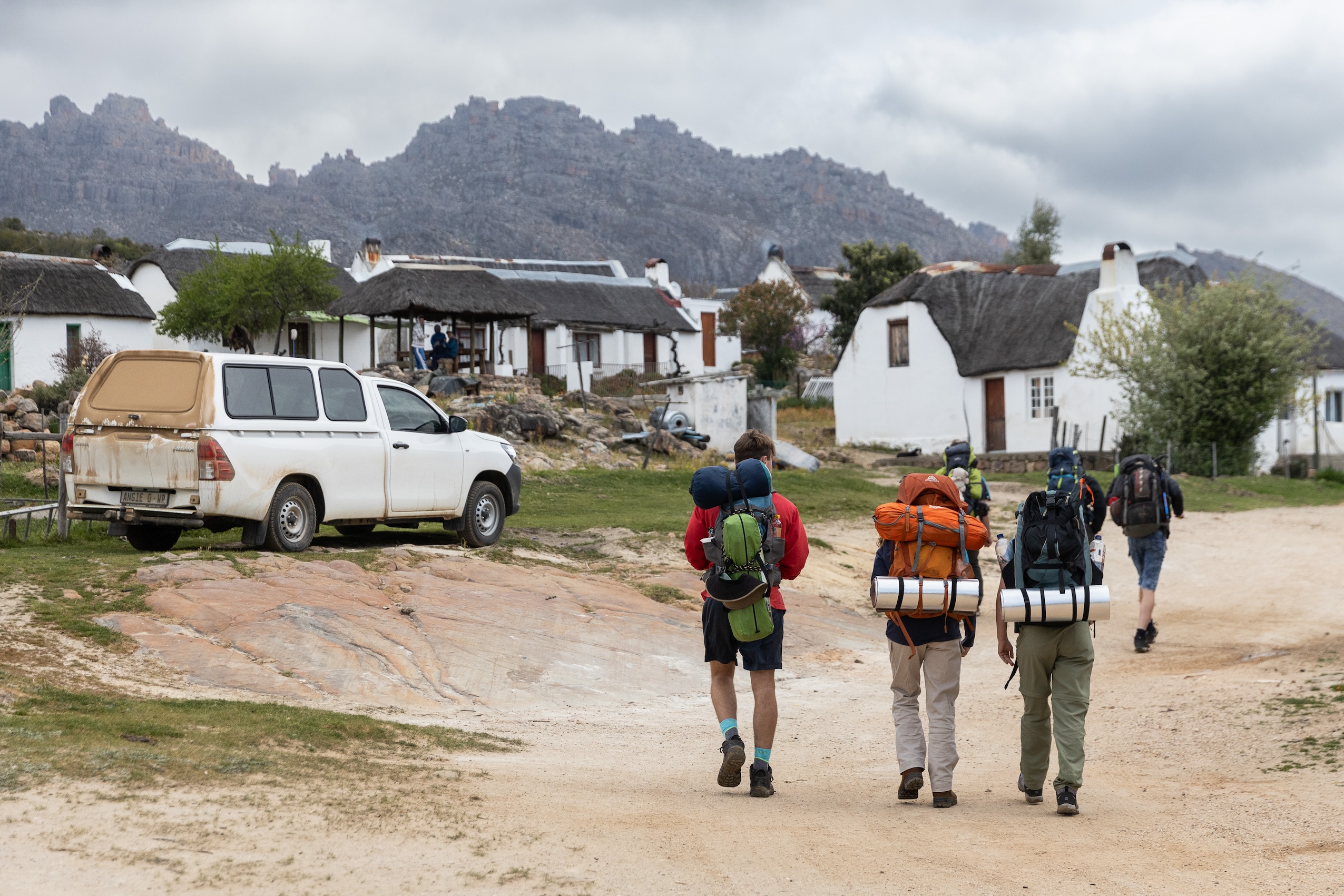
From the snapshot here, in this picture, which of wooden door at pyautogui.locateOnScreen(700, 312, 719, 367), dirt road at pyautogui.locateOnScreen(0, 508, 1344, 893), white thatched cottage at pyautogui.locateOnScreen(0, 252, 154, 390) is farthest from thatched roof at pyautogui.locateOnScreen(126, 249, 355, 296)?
dirt road at pyautogui.locateOnScreen(0, 508, 1344, 893)

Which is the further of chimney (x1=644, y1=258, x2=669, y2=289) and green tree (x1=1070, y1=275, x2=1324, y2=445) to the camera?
chimney (x1=644, y1=258, x2=669, y2=289)

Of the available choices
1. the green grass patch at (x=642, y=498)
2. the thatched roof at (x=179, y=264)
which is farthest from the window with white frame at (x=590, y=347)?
the green grass patch at (x=642, y=498)

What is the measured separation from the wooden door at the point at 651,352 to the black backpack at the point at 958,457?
39.9 meters

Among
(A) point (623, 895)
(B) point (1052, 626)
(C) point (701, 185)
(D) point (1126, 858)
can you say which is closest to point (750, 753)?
(B) point (1052, 626)

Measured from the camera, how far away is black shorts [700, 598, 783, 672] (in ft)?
20.7

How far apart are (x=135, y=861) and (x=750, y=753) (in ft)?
13.1

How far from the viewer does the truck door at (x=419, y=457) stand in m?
12.5

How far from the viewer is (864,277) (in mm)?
56438

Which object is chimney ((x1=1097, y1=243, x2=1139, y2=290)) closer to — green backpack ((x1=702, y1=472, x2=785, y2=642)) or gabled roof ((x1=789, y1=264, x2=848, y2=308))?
green backpack ((x1=702, y1=472, x2=785, y2=642))

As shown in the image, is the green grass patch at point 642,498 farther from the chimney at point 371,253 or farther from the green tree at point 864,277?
the chimney at point 371,253

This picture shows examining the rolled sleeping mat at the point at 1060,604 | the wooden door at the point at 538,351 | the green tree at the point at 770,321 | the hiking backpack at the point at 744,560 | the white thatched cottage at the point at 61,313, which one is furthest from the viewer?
the green tree at the point at 770,321

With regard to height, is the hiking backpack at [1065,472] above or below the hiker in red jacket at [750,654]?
above

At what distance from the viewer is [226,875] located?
4.05 m

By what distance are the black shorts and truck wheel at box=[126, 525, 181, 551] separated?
275 inches
